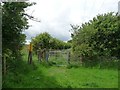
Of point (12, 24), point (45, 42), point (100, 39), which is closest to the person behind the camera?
point (12, 24)

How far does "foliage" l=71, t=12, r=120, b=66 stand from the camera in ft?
80.2

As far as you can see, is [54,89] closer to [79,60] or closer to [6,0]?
[6,0]

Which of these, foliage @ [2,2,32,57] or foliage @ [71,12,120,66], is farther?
foliage @ [71,12,120,66]

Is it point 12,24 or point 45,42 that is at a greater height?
point 45,42

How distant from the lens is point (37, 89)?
11383mm

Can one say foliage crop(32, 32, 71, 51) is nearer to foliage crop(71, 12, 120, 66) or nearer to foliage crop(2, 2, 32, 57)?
foliage crop(71, 12, 120, 66)

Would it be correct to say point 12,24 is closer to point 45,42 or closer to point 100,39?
point 100,39

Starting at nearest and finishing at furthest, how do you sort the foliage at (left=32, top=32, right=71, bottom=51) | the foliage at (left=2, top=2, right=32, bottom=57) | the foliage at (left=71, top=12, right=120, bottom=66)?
the foliage at (left=2, top=2, right=32, bottom=57)
the foliage at (left=71, top=12, right=120, bottom=66)
the foliage at (left=32, top=32, right=71, bottom=51)

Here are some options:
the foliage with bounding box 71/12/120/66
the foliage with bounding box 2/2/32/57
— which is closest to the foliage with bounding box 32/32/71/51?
the foliage with bounding box 71/12/120/66

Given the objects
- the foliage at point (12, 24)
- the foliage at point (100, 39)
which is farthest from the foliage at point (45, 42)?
the foliage at point (12, 24)

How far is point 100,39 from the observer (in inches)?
997

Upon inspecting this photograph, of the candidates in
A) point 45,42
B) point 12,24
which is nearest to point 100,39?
point 45,42

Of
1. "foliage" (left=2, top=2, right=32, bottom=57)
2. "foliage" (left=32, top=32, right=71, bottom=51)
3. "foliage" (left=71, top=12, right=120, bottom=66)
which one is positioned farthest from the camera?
"foliage" (left=32, top=32, right=71, bottom=51)

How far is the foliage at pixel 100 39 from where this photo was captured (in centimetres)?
2444
